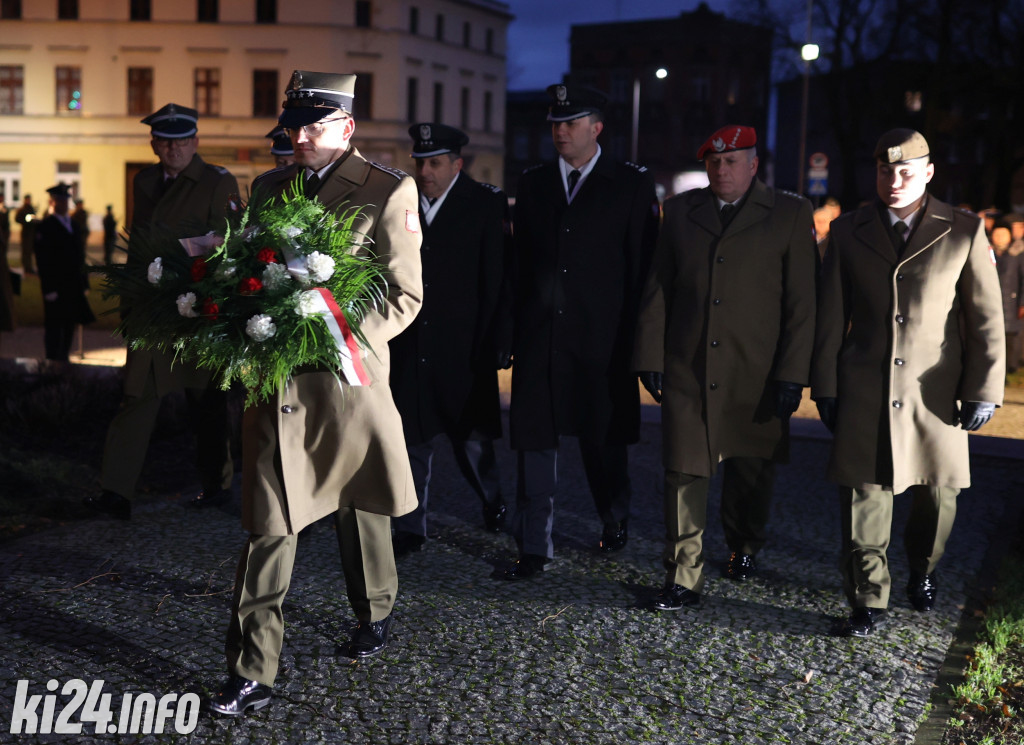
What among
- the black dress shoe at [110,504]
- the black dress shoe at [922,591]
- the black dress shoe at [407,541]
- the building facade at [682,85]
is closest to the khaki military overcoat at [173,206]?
the black dress shoe at [110,504]

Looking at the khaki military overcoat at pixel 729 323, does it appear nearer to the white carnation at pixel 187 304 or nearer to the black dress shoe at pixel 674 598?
the black dress shoe at pixel 674 598

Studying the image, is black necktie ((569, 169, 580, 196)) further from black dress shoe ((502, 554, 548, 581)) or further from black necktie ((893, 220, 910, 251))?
black dress shoe ((502, 554, 548, 581))

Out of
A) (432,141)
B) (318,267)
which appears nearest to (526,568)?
(432,141)

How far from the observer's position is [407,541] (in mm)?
6188

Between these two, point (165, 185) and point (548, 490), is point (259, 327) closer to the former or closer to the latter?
point (548, 490)

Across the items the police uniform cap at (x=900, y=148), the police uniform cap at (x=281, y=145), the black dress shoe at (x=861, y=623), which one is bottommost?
the black dress shoe at (x=861, y=623)

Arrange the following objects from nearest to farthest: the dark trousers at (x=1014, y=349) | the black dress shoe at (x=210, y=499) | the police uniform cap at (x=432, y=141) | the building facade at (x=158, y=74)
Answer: the police uniform cap at (x=432, y=141), the black dress shoe at (x=210, y=499), the dark trousers at (x=1014, y=349), the building facade at (x=158, y=74)

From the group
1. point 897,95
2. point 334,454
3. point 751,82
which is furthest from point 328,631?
point 751,82

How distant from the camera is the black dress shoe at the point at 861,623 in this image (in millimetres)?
5074

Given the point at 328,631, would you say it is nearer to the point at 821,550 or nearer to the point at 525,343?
the point at 525,343

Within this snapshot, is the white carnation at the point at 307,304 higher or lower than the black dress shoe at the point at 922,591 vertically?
higher

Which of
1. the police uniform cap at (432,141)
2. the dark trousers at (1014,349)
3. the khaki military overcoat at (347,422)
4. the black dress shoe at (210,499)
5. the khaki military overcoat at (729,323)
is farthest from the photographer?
the dark trousers at (1014,349)

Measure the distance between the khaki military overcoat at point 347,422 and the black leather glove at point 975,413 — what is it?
2.43m

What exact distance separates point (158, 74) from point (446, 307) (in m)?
51.7
